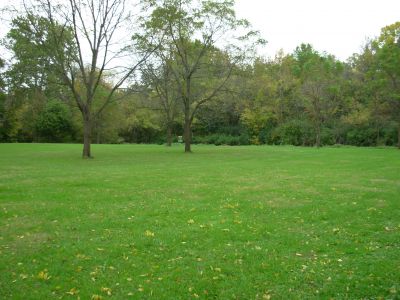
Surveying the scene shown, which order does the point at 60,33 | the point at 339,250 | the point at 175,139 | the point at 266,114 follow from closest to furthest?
the point at 339,250
the point at 60,33
the point at 266,114
the point at 175,139

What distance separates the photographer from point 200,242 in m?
7.28

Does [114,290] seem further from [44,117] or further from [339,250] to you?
[44,117]

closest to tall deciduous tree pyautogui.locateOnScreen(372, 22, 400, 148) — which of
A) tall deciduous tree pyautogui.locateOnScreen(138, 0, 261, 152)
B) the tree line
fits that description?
the tree line

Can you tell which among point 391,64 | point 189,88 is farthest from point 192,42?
point 391,64

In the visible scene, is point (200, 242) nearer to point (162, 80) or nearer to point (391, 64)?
point (162, 80)

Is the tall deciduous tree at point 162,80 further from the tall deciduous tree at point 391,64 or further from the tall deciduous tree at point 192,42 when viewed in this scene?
the tall deciduous tree at point 391,64

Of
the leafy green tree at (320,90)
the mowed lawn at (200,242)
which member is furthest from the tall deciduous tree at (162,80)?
the mowed lawn at (200,242)

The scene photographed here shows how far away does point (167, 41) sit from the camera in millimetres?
32094

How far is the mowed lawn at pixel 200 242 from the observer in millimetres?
5398

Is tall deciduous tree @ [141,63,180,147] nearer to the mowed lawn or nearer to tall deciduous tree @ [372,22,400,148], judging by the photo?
tall deciduous tree @ [372,22,400,148]

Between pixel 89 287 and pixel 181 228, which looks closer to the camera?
pixel 89 287

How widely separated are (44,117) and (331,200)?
59.1 metres

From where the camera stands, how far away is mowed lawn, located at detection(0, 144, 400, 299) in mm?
A: 5398

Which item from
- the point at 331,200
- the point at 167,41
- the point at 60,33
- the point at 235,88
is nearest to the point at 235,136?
the point at 235,88
